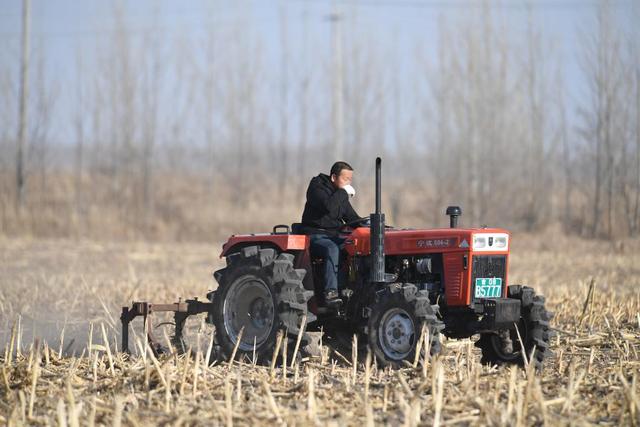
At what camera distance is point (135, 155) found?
123 ft

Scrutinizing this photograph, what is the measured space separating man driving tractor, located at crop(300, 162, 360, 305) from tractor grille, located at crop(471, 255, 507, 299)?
129 centimetres

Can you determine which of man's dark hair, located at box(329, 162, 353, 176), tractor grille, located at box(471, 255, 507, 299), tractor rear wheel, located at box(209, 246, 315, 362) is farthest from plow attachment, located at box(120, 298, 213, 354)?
tractor grille, located at box(471, 255, 507, 299)

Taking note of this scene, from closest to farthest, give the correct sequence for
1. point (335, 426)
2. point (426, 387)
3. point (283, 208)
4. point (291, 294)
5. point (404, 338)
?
point (335, 426) → point (426, 387) → point (404, 338) → point (291, 294) → point (283, 208)

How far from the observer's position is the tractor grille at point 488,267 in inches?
349

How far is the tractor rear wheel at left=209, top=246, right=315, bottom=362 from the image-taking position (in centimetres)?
920

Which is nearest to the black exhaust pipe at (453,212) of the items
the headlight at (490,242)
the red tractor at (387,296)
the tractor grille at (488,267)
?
Answer: the red tractor at (387,296)

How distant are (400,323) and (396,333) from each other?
0.31ft

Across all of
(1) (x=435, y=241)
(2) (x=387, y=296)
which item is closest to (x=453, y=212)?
(1) (x=435, y=241)

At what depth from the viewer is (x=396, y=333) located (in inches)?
339

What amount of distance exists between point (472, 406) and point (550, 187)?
1222 inches

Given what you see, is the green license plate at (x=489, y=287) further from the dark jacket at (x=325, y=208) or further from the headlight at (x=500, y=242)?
the dark jacket at (x=325, y=208)

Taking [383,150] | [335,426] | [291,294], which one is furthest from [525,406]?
[383,150]

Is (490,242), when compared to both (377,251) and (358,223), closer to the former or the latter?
(377,251)

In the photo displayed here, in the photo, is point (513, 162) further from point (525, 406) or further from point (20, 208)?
point (525, 406)
